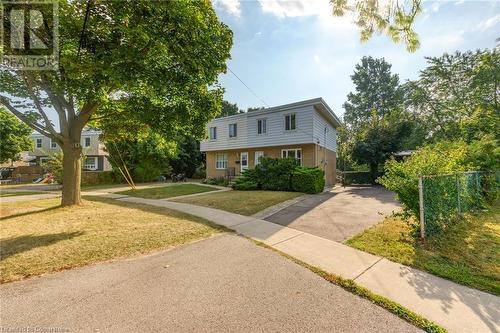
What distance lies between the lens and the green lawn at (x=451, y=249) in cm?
383

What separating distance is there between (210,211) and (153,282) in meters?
5.24

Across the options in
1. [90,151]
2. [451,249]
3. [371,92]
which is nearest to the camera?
[451,249]

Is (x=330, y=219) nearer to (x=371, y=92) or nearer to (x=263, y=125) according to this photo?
(x=263, y=125)

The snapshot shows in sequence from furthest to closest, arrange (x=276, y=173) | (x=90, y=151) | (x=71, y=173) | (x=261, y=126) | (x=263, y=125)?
1. (x=90, y=151)
2. (x=261, y=126)
3. (x=263, y=125)
4. (x=276, y=173)
5. (x=71, y=173)

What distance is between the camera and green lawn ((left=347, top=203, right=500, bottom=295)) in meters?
3.83

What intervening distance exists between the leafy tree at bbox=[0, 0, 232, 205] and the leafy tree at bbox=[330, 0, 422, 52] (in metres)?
3.74

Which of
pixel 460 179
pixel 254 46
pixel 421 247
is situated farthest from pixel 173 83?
pixel 460 179

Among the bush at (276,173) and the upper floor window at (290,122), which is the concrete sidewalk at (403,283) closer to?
the bush at (276,173)

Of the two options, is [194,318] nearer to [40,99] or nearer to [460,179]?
[460,179]

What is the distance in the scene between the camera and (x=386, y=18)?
218 inches

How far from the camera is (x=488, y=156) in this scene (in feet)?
35.6

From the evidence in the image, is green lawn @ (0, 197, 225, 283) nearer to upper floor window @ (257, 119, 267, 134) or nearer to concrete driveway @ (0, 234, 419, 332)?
concrete driveway @ (0, 234, 419, 332)

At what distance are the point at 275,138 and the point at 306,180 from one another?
558 centimetres

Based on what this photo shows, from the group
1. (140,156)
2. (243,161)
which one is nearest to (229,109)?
(140,156)
